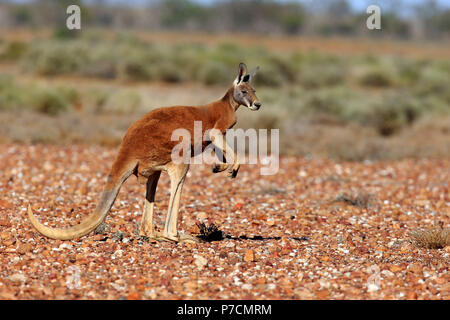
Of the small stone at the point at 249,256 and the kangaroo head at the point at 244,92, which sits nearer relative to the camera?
the small stone at the point at 249,256

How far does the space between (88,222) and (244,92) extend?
6.81ft

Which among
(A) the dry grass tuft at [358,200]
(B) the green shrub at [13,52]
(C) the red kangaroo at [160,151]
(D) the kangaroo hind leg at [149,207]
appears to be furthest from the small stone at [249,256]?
(B) the green shrub at [13,52]

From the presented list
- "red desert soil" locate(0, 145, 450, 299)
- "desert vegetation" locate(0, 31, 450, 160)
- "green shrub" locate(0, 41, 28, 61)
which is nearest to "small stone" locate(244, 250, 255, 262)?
"red desert soil" locate(0, 145, 450, 299)

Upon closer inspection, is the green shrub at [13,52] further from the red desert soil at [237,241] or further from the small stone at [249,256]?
the small stone at [249,256]

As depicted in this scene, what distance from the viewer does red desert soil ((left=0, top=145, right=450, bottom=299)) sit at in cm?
566

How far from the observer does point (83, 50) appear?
98.1ft

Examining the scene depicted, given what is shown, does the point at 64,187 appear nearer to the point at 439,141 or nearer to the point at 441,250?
the point at 441,250

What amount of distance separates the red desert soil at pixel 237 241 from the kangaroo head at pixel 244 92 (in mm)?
1539

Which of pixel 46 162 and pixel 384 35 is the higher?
pixel 384 35

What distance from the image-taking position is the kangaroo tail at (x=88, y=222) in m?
6.08
